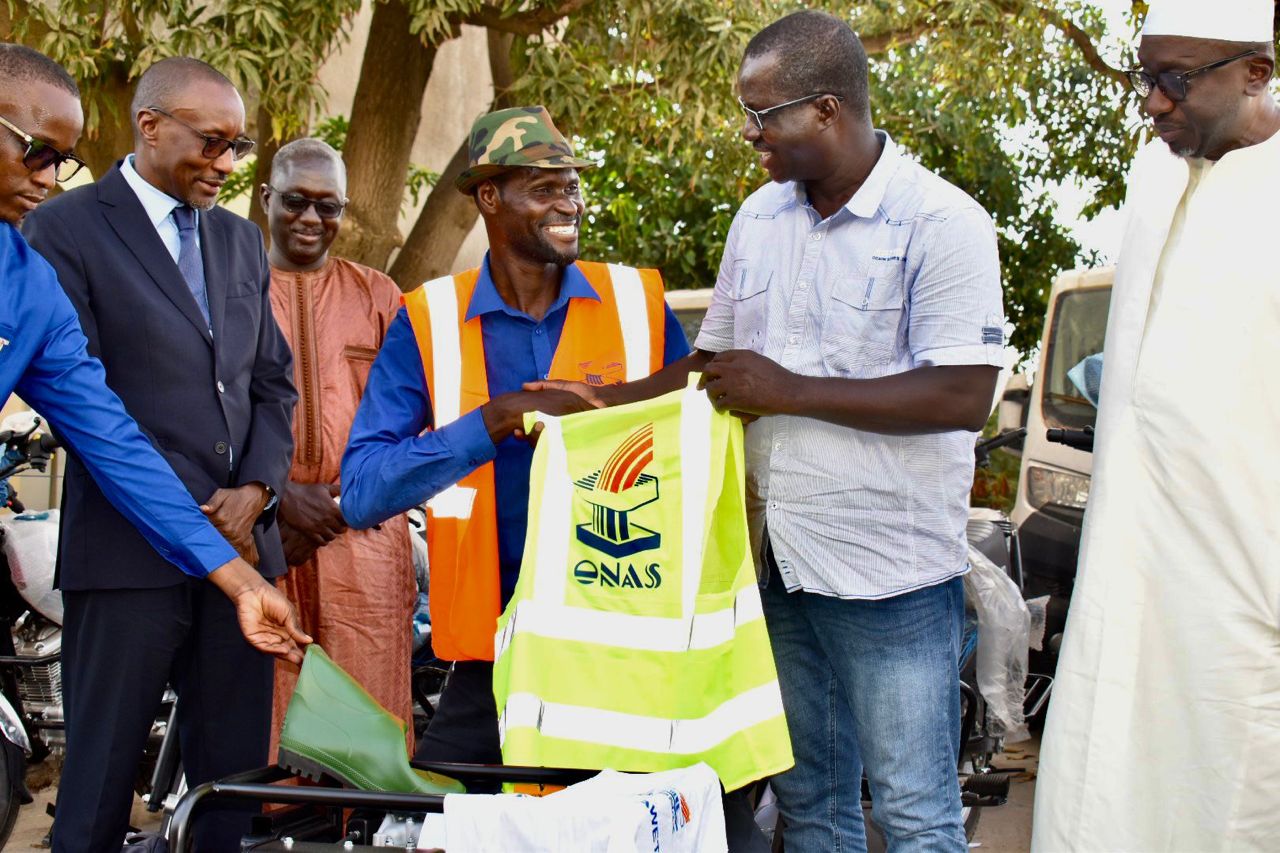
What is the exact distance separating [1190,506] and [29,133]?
2566 mm

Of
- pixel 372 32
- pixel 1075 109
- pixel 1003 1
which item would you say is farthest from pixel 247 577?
pixel 1075 109

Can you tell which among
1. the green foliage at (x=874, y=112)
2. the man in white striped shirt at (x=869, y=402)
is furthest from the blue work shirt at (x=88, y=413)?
the green foliage at (x=874, y=112)

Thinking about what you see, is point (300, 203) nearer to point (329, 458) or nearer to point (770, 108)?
point (329, 458)

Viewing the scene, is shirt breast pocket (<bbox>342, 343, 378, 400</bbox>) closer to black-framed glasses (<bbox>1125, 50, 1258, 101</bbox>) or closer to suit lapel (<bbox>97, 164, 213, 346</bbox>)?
suit lapel (<bbox>97, 164, 213, 346</bbox>)

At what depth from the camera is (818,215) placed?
9.98ft

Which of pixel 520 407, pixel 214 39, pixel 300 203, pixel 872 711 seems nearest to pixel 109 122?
pixel 214 39

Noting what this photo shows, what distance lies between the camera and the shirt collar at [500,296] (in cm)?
333

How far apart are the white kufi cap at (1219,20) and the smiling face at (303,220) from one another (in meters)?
3.00

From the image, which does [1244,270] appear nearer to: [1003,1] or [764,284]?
[764,284]

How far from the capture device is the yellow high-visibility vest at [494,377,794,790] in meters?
2.56

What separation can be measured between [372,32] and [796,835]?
6071 mm

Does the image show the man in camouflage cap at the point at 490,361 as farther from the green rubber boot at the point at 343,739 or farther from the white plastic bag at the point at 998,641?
the white plastic bag at the point at 998,641

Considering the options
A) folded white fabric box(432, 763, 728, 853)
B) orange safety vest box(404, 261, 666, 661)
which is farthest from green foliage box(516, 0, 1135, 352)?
folded white fabric box(432, 763, 728, 853)

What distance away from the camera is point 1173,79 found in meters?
2.71
